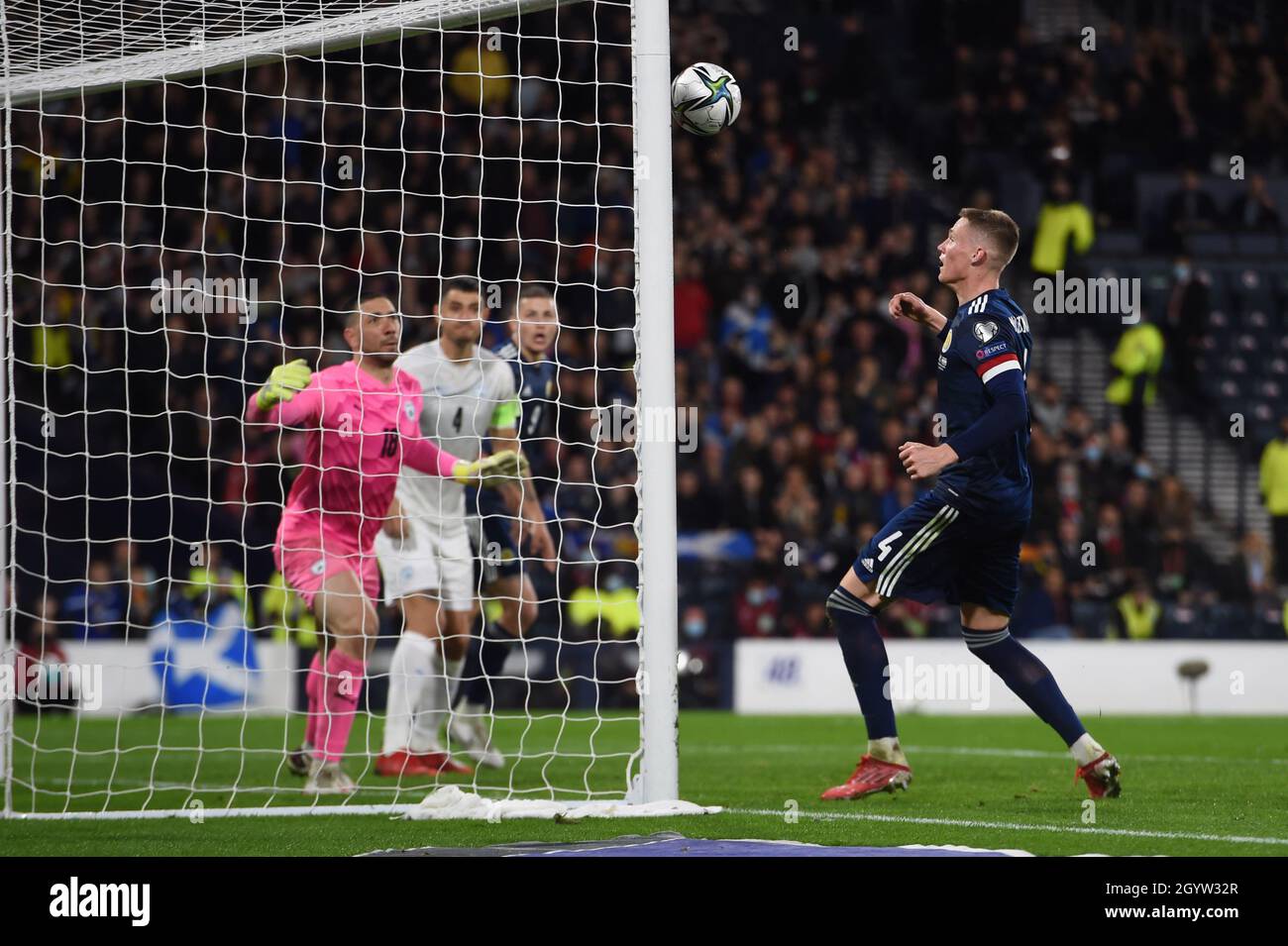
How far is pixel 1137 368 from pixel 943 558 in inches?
477

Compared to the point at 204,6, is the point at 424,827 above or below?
below

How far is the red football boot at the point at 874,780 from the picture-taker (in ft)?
20.9

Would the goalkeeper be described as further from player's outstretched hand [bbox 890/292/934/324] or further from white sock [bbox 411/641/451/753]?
player's outstretched hand [bbox 890/292/934/324]

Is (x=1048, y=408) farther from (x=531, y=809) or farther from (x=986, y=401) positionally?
(x=531, y=809)

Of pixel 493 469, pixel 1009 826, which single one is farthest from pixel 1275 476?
pixel 1009 826

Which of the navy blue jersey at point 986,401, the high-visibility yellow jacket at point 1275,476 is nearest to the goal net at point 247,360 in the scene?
the navy blue jersey at point 986,401

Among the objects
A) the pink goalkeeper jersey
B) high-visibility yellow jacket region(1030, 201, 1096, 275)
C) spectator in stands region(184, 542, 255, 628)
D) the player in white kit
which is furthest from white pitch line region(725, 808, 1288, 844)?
high-visibility yellow jacket region(1030, 201, 1096, 275)

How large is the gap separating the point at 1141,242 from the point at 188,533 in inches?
428

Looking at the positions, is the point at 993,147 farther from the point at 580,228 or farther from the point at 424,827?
the point at 424,827

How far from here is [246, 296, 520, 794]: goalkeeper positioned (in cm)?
717

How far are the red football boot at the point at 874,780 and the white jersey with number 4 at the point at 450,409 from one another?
2.80 metres

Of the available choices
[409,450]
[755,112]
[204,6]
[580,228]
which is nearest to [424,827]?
[409,450]

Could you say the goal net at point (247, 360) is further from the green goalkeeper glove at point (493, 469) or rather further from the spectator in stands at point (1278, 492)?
the spectator in stands at point (1278, 492)

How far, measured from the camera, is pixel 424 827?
5711mm
